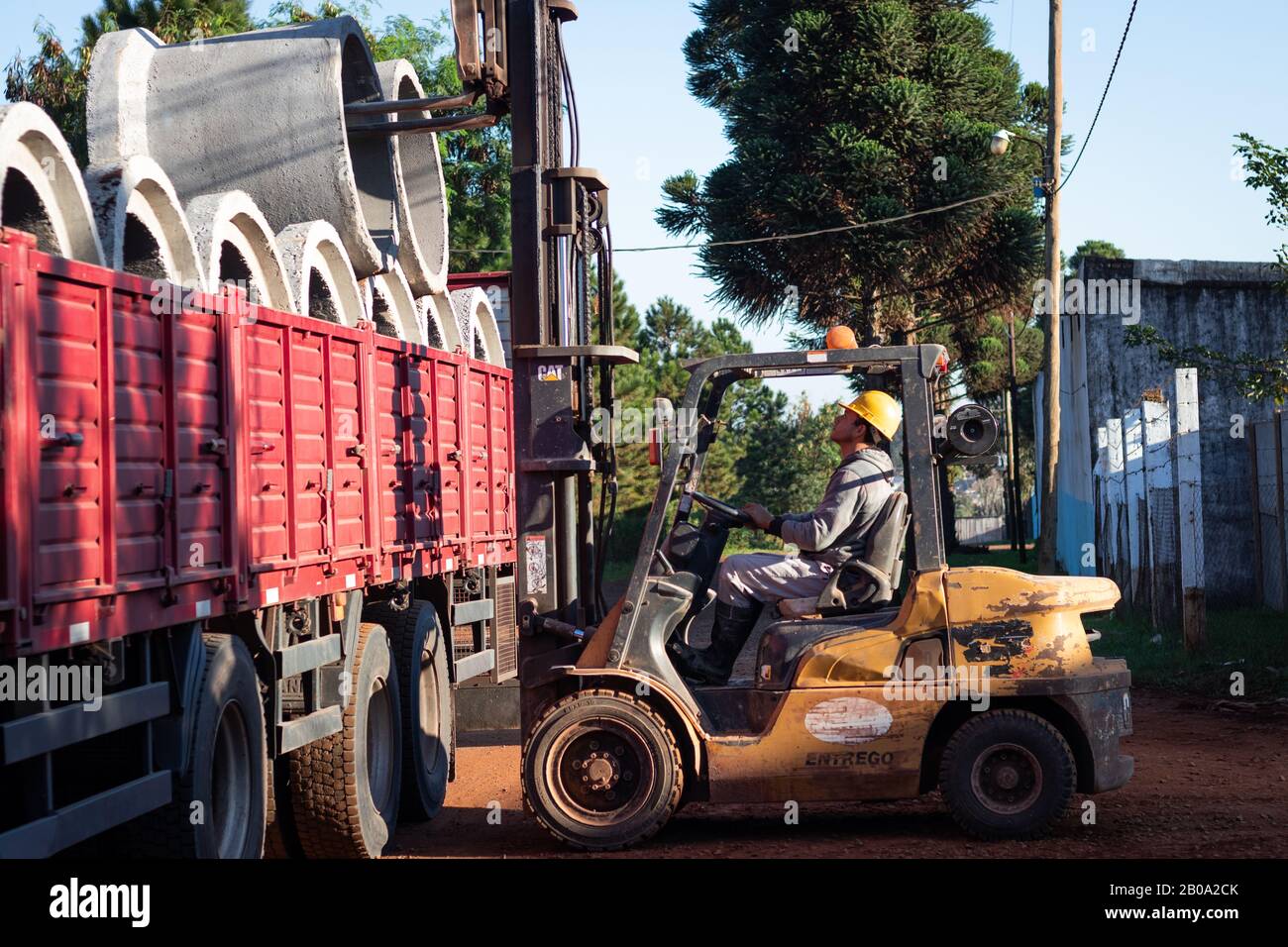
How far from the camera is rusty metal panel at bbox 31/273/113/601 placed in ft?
14.6

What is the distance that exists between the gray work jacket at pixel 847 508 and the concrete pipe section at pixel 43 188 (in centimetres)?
324

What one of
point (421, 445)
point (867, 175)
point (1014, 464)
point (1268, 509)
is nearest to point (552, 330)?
point (421, 445)

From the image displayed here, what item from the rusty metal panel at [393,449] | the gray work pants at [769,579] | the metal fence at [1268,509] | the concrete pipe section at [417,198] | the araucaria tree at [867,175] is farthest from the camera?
the araucaria tree at [867,175]

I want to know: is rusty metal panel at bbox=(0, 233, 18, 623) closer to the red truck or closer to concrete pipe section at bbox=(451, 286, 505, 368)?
the red truck

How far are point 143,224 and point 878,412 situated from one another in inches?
134

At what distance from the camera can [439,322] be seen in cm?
1093

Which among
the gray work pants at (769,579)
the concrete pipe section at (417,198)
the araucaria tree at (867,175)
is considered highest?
the araucaria tree at (867,175)

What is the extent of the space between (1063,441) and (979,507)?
66475mm

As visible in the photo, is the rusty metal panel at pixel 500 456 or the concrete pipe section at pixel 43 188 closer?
the concrete pipe section at pixel 43 188

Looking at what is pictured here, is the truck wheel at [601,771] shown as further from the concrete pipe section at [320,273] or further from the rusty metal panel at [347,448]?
the concrete pipe section at [320,273]

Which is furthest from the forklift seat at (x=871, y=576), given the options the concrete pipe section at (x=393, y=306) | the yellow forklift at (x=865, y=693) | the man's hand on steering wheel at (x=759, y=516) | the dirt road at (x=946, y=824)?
the concrete pipe section at (x=393, y=306)

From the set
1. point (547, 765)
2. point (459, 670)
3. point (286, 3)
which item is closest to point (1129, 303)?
point (459, 670)

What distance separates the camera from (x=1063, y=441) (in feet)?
103

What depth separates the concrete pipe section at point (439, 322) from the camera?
34.8 ft
